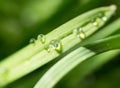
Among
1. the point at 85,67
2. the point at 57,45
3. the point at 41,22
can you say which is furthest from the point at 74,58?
the point at 41,22

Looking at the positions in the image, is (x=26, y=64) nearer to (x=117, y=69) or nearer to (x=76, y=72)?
(x=76, y=72)

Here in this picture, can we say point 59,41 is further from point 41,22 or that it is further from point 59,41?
point 41,22

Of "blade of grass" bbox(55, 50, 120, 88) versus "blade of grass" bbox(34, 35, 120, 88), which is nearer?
"blade of grass" bbox(34, 35, 120, 88)

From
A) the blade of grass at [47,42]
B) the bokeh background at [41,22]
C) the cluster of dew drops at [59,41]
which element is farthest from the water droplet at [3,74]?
the bokeh background at [41,22]

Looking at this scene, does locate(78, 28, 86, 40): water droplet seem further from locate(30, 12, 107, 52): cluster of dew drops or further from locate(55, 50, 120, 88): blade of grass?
locate(55, 50, 120, 88): blade of grass

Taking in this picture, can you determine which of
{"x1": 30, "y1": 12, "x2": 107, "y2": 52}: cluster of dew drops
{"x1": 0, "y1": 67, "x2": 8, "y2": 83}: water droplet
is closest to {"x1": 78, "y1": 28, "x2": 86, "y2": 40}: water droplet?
{"x1": 30, "y1": 12, "x2": 107, "y2": 52}: cluster of dew drops
